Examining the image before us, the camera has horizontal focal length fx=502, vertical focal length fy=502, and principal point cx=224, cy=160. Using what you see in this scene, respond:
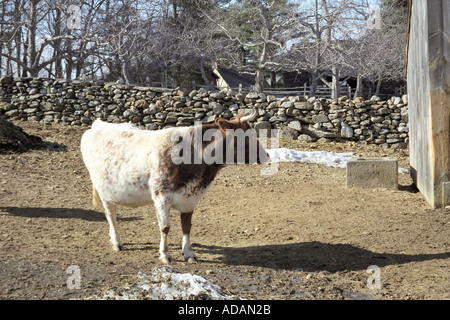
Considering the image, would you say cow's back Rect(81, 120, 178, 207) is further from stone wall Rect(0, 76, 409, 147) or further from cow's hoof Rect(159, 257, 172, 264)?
stone wall Rect(0, 76, 409, 147)

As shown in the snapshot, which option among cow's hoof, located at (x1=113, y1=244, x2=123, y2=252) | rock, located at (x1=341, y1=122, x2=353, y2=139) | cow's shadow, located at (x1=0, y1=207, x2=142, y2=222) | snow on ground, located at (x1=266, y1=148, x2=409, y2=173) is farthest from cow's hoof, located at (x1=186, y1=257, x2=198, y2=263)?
rock, located at (x1=341, y1=122, x2=353, y2=139)

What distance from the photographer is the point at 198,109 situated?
15.6m

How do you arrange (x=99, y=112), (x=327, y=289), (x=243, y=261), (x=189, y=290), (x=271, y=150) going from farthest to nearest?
(x=99, y=112)
(x=271, y=150)
(x=243, y=261)
(x=327, y=289)
(x=189, y=290)

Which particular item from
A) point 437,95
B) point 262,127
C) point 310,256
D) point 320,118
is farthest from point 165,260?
point 320,118

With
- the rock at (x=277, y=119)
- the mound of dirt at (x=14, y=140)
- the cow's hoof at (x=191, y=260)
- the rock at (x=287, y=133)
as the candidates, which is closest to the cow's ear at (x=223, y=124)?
the cow's hoof at (x=191, y=260)

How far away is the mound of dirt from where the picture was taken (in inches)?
480

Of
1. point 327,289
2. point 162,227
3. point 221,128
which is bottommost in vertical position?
point 327,289

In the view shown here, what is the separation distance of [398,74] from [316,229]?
2559cm

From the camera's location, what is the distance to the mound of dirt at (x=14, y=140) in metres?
12.2

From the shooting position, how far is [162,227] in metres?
5.67

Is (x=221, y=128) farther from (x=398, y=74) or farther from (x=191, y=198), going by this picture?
(x=398, y=74)

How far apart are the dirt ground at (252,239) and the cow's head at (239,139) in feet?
3.99

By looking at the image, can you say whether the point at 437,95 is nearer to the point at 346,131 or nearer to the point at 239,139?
the point at 239,139

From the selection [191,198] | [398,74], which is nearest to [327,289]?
[191,198]
